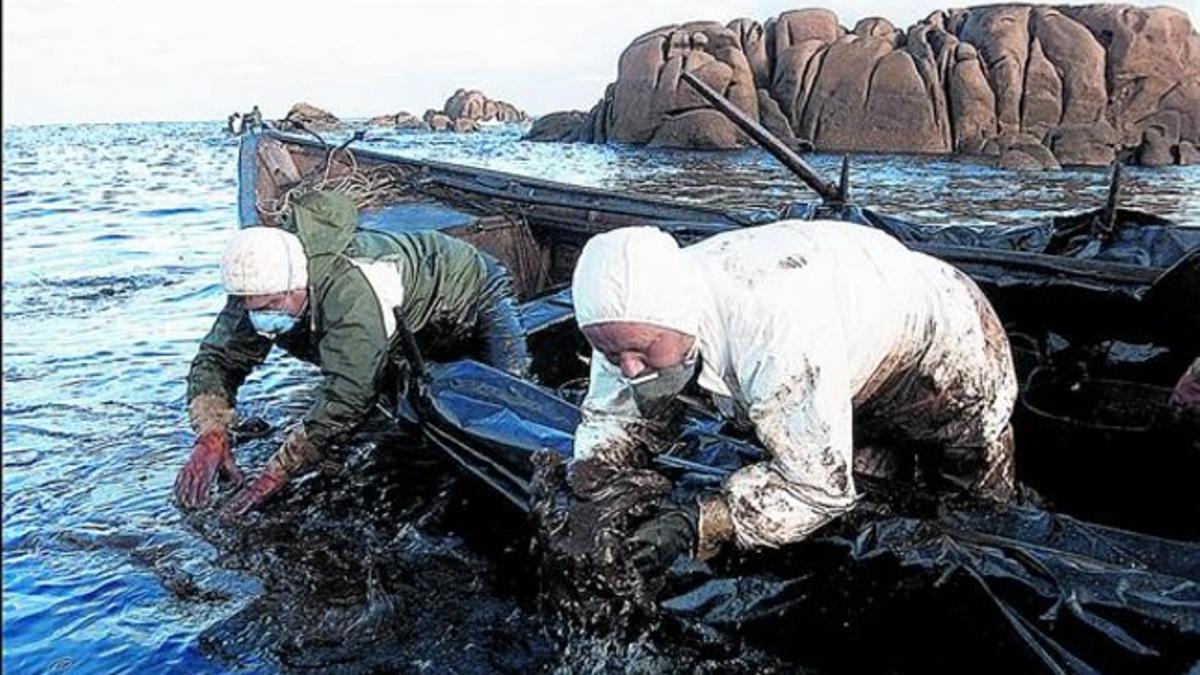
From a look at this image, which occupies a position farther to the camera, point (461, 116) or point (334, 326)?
point (461, 116)

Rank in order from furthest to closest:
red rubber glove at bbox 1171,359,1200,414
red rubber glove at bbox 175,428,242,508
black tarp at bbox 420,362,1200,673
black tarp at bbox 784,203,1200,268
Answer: black tarp at bbox 784,203,1200,268 < red rubber glove at bbox 175,428,242,508 < red rubber glove at bbox 1171,359,1200,414 < black tarp at bbox 420,362,1200,673

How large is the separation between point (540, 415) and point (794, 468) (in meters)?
1.67

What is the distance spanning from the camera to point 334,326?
4387mm

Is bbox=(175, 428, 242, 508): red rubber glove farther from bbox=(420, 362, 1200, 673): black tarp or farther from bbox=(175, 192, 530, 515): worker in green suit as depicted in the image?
bbox=(420, 362, 1200, 673): black tarp

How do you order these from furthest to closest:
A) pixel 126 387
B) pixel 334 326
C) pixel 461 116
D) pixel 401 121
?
pixel 401 121, pixel 461 116, pixel 126 387, pixel 334 326

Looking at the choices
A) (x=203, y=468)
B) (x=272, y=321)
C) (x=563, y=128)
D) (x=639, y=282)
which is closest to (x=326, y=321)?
(x=272, y=321)

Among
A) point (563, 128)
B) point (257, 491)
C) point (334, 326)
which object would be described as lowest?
point (257, 491)

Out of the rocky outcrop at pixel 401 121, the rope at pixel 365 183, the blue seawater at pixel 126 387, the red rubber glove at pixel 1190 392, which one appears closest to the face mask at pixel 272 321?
the blue seawater at pixel 126 387

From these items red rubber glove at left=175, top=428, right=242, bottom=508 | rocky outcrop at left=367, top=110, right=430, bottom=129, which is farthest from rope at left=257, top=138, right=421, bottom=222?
rocky outcrop at left=367, top=110, right=430, bottom=129

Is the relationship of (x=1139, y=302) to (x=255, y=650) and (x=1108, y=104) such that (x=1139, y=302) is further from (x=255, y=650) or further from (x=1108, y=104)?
(x=1108, y=104)

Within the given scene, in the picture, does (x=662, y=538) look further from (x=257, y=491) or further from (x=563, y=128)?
(x=563, y=128)

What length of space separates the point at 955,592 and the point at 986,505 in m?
0.52

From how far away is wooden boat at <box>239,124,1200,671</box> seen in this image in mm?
2873

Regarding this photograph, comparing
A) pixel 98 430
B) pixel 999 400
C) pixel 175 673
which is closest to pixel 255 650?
→ pixel 175 673
